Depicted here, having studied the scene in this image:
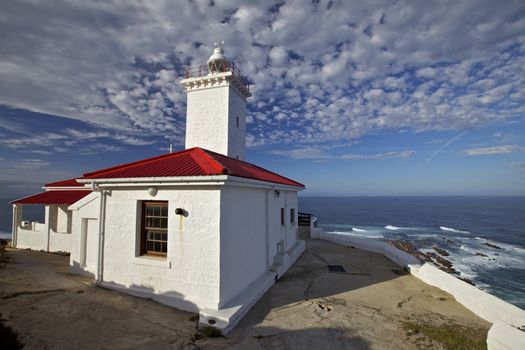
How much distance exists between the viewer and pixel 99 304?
21.2ft

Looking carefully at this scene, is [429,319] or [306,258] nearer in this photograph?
[429,319]

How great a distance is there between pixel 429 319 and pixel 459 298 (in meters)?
1.88

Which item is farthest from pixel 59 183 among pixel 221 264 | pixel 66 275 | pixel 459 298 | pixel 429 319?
pixel 459 298

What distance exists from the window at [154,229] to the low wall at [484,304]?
7.33 metres

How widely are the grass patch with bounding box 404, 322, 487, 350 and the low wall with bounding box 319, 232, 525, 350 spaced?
1.92 ft

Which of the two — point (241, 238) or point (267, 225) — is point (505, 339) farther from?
point (267, 225)

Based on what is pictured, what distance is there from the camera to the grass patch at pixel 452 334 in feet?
17.1

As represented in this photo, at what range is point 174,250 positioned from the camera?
261 inches

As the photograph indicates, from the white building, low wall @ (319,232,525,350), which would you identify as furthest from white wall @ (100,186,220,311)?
low wall @ (319,232,525,350)

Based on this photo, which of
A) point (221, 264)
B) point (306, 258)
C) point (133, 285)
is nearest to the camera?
point (221, 264)

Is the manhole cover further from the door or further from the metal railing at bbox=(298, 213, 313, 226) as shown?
the metal railing at bbox=(298, 213, 313, 226)

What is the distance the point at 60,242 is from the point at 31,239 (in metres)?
2.18

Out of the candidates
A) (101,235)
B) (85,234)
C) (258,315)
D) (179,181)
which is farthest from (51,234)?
(258,315)

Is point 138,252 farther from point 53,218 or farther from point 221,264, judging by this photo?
point 53,218
